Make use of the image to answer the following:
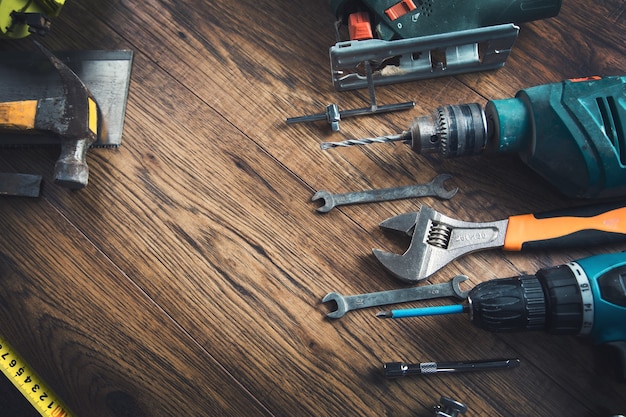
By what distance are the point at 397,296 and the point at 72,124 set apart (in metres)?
0.66

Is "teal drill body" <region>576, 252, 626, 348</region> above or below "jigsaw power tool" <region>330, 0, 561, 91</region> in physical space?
below

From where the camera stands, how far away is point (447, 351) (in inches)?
36.9

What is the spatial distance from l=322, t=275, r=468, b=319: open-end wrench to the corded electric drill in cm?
23

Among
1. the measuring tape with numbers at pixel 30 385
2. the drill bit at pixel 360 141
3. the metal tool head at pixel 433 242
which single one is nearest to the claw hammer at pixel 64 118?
the measuring tape with numbers at pixel 30 385

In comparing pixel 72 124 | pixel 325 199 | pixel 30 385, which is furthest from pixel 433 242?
pixel 30 385

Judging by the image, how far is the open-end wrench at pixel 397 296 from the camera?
3.09 feet

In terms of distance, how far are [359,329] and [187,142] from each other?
18.8 inches

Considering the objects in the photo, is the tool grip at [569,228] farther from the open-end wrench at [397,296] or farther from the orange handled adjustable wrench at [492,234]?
the open-end wrench at [397,296]

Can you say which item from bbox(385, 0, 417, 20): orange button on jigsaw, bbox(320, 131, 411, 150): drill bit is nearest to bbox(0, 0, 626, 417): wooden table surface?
bbox(320, 131, 411, 150): drill bit

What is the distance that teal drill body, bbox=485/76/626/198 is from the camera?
2.80ft

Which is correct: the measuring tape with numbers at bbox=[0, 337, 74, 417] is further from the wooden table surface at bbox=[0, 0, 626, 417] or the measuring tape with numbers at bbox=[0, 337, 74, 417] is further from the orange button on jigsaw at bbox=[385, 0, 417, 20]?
the orange button on jigsaw at bbox=[385, 0, 417, 20]

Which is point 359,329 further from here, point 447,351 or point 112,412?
point 112,412

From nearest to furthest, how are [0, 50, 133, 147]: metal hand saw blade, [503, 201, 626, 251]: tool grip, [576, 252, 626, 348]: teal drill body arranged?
[576, 252, 626, 348]: teal drill body → [503, 201, 626, 251]: tool grip → [0, 50, 133, 147]: metal hand saw blade

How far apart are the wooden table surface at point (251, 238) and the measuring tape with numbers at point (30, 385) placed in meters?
0.03
